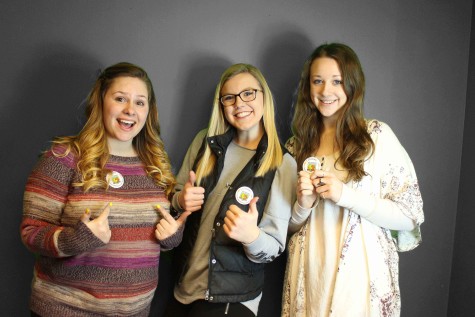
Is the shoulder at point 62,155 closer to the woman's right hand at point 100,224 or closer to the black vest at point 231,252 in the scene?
the woman's right hand at point 100,224

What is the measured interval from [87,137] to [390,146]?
4.87 ft

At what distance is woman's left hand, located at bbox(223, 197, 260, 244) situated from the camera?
70.7 inches

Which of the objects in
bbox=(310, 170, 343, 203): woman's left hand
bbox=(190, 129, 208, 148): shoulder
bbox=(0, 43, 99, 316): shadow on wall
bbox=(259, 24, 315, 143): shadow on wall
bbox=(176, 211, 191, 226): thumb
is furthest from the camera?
bbox=(259, 24, 315, 143): shadow on wall

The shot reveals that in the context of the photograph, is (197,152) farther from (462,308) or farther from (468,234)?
(462,308)

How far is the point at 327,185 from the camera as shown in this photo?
74.4 inches

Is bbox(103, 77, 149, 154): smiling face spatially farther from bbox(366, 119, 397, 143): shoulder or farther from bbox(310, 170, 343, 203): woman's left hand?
bbox(366, 119, 397, 143): shoulder

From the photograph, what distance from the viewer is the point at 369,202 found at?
1928 millimetres

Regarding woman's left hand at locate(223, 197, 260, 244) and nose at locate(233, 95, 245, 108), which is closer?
woman's left hand at locate(223, 197, 260, 244)

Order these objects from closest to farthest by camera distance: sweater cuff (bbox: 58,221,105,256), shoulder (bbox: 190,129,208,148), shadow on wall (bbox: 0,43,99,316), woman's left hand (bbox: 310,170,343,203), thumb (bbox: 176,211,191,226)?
sweater cuff (bbox: 58,221,105,256) → woman's left hand (bbox: 310,170,343,203) → thumb (bbox: 176,211,191,226) → shadow on wall (bbox: 0,43,99,316) → shoulder (bbox: 190,129,208,148)

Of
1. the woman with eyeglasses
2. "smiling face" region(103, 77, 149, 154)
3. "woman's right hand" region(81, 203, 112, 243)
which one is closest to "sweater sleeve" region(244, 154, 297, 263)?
the woman with eyeglasses

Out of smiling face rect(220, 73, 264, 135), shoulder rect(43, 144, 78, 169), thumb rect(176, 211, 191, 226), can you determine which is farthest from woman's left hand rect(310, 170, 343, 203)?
shoulder rect(43, 144, 78, 169)

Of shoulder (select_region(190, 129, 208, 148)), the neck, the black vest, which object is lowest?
the black vest

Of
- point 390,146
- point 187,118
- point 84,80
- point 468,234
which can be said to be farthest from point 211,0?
point 468,234

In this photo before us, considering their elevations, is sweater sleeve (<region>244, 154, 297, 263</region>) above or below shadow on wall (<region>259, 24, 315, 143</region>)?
below
